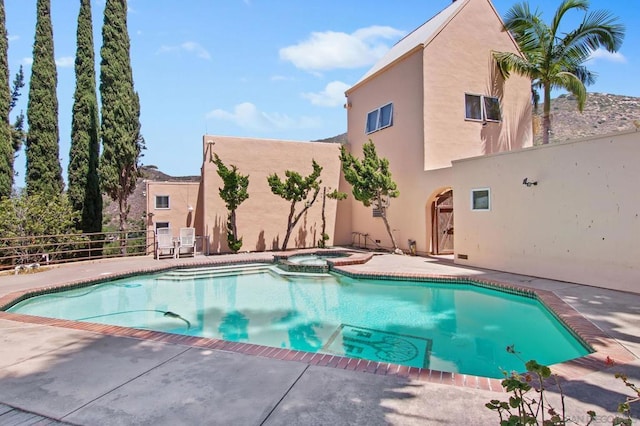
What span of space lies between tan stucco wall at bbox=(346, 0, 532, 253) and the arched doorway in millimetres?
291

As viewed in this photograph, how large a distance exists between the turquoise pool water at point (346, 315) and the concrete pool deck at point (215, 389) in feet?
4.40

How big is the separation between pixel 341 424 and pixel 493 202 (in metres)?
9.27

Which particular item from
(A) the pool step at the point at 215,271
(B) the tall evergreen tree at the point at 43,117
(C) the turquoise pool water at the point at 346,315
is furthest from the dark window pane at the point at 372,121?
(B) the tall evergreen tree at the point at 43,117

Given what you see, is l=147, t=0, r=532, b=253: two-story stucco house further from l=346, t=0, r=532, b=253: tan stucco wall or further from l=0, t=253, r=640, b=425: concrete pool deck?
l=0, t=253, r=640, b=425: concrete pool deck

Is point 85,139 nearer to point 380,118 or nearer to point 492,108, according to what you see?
point 380,118

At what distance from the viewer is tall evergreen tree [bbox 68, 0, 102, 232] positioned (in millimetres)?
15336

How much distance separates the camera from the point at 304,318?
7.34 meters

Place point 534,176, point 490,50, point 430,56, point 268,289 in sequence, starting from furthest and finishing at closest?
point 490,50 < point 430,56 < point 268,289 < point 534,176

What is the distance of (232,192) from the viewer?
14375 millimetres

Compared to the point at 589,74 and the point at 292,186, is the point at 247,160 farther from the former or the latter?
the point at 589,74

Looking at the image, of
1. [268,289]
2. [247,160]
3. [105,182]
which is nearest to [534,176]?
[268,289]

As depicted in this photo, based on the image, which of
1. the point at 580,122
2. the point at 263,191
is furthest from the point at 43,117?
the point at 580,122

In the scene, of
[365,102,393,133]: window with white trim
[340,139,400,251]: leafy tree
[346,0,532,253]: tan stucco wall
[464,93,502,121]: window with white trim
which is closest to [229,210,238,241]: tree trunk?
[340,139,400,251]: leafy tree

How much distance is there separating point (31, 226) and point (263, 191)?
27.4 feet
